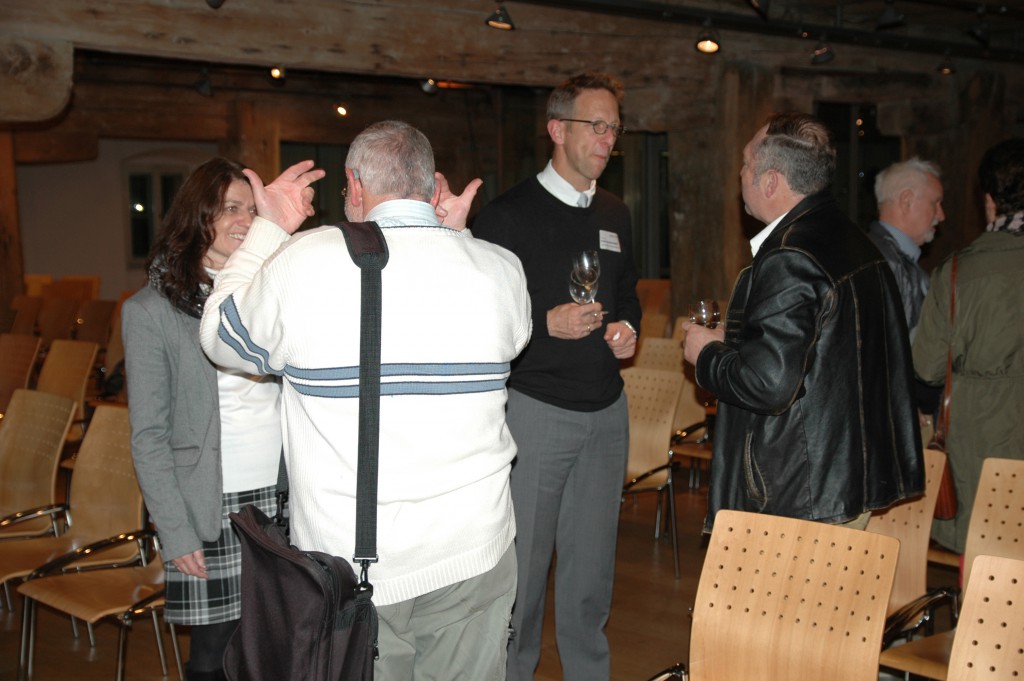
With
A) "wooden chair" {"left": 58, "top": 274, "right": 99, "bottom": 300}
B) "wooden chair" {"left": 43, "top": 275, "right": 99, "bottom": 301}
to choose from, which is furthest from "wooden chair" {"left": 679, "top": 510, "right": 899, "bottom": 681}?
"wooden chair" {"left": 58, "top": 274, "right": 99, "bottom": 300}

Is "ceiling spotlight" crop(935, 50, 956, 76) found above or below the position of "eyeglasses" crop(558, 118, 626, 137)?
above

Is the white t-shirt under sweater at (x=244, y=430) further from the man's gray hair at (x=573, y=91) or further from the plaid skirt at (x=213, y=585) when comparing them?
the man's gray hair at (x=573, y=91)

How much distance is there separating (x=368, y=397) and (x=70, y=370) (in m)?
4.67

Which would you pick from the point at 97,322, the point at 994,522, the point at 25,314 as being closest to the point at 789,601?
the point at 994,522

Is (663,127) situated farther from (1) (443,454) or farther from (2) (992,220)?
(1) (443,454)

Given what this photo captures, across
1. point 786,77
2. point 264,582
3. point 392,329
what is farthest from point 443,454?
point 786,77

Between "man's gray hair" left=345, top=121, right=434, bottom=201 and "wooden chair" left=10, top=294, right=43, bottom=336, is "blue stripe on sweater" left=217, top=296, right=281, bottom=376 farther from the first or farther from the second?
"wooden chair" left=10, top=294, right=43, bottom=336

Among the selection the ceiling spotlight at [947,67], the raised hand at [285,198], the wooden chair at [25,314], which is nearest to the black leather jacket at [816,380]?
the raised hand at [285,198]

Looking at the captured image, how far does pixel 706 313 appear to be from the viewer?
266 centimetres

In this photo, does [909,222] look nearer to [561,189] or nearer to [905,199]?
[905,199]

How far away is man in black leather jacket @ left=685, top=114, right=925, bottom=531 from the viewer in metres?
2.25

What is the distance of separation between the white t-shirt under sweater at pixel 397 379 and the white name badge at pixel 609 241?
49.4 inches

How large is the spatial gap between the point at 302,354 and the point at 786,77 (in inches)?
282

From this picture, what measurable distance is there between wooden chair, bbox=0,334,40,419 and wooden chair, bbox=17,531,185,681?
331 centimetres
